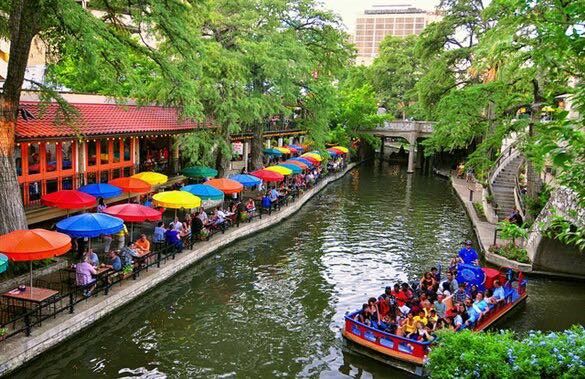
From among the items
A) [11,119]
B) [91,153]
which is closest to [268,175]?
[91,153]

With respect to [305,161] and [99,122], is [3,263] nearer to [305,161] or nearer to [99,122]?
[99,122]

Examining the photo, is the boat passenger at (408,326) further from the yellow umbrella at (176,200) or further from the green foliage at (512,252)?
the green foliage at (512,252)

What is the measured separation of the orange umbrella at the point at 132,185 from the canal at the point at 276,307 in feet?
15.3

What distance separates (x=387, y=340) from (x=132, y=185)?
14.5 m

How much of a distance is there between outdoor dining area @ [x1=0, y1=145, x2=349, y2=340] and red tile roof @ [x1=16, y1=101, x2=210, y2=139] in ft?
8.01

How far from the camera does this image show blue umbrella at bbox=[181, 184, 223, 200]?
25.1 meters

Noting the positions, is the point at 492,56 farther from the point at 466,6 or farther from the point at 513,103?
the point at 466,6

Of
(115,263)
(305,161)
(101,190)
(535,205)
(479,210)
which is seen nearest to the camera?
(115,263)

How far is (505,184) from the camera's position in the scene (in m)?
37.0

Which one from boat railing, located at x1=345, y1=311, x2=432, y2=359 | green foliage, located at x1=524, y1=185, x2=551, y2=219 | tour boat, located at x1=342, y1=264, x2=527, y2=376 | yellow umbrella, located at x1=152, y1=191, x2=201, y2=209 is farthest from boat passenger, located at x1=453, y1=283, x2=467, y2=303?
green foliage, located at x1=524, y1=185, x2=551, y2=219

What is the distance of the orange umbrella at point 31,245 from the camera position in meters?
A: 13.8

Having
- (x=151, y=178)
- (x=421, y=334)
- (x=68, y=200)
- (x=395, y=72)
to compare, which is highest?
(x=395, y=72)

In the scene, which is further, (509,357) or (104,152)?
(104,152)

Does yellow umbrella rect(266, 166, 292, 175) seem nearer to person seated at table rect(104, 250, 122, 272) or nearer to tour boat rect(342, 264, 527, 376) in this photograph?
person seated at table rect(104, 250, 122, 272)
